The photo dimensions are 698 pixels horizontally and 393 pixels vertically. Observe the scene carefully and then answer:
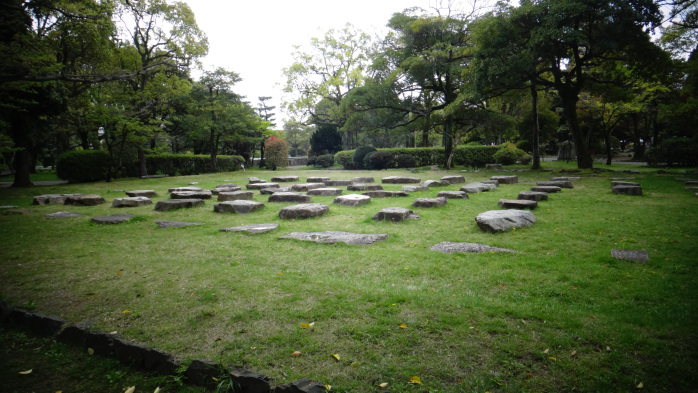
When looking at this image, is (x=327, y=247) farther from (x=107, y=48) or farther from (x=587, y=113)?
(x=587, y=113)

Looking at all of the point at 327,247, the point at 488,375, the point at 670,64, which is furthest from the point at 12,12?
the point at 670,64

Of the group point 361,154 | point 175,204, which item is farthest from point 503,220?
point 361,154

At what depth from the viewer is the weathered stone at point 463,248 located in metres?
4.54

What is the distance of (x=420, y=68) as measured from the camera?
64.5 ft

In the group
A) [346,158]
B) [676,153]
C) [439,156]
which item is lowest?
[676,153]

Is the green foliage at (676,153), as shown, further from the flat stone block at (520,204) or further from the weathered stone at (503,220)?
the weathered stone at (503,220)

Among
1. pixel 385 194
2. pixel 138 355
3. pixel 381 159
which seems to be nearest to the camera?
pixel 138 355

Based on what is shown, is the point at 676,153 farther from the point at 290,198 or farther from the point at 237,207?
the point at 237,207

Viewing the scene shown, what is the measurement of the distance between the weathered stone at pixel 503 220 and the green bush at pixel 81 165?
19.7 metres

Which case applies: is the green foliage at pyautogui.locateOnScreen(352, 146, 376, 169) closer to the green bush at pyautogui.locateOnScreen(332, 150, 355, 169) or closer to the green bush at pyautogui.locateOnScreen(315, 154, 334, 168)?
the green bush at pyautogui.locateOnScreen(332, 150, 355, 169)

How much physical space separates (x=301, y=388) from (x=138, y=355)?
138 centimetres

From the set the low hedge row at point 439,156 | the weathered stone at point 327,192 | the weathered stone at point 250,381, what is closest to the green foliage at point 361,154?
the low hedge row at point 439,156

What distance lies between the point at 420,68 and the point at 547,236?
1691 cm

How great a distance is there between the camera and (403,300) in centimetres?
311
